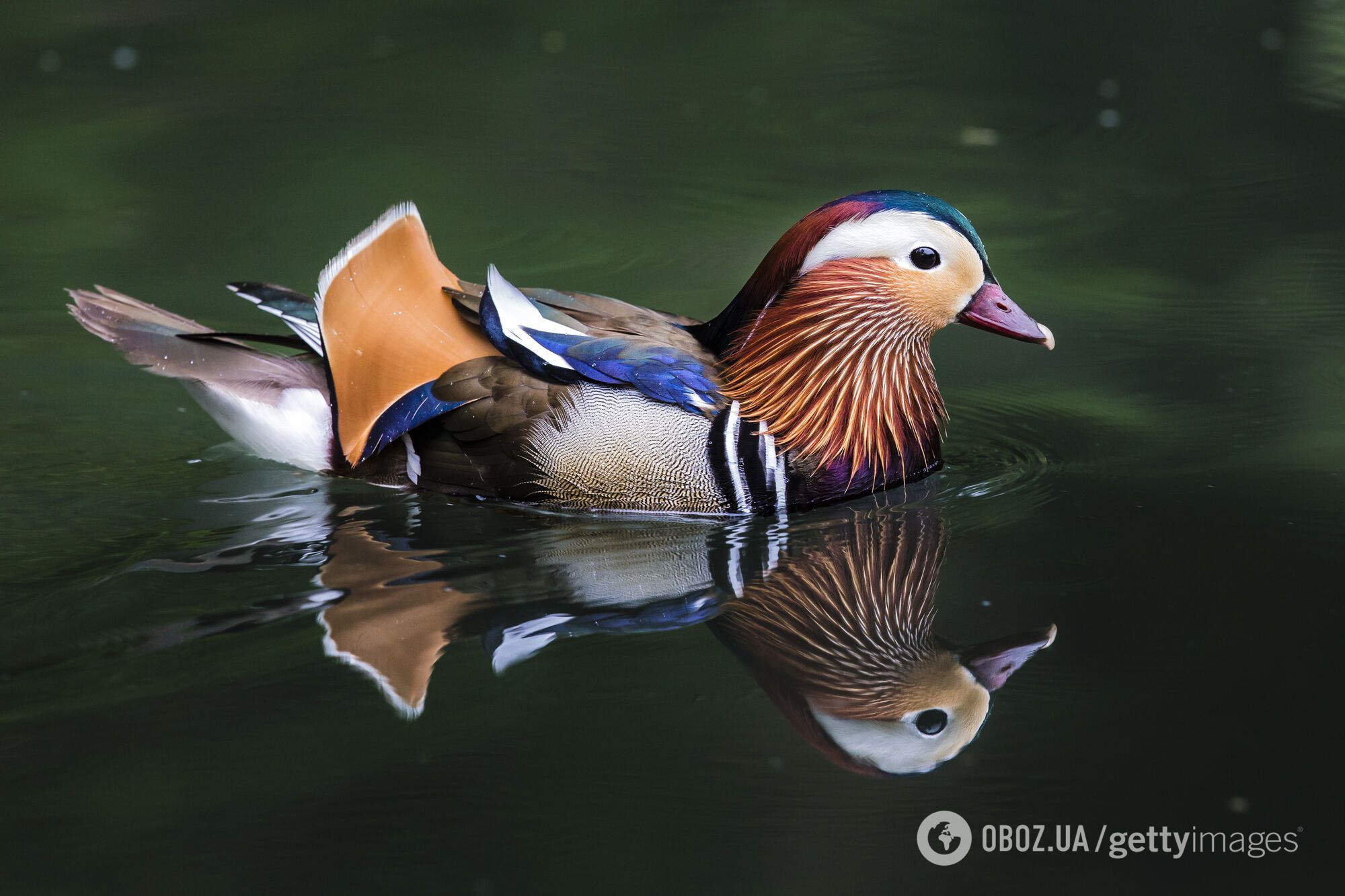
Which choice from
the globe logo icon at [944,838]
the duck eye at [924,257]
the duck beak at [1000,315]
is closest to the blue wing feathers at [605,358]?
the duck eye at [924,257]

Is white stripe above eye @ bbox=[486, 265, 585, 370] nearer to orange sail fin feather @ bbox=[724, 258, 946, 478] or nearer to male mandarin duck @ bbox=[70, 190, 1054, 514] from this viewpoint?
male mandarin duck @ bbox=[70, 190, 1054, 514]

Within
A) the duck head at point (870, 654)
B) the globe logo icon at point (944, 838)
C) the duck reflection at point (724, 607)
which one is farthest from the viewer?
the duck reflection at point (724, 607)

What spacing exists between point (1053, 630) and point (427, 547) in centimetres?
186

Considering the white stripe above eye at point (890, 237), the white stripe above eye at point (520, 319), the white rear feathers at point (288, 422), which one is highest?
the white stripe above eye at point (890, 237)

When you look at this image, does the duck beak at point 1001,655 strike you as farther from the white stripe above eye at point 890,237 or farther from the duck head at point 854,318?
the white stripe above eye at point 890,237

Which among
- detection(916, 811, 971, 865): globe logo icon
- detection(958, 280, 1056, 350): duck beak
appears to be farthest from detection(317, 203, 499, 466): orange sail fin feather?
detection(916, 811, 971, 865): globe logo icon

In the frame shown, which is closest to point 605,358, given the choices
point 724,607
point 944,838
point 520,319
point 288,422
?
point 520,319

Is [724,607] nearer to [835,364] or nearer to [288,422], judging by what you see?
[835,364]

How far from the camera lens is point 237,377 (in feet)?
17.6

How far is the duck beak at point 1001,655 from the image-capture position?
4.02 metres

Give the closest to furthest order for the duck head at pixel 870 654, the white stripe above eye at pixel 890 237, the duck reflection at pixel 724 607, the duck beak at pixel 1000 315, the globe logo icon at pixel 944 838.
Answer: the globe logo icon at pixel 944 838 → the duck head at pixel 870 654 → the duck reflection at pixel 724 607 → the white stripe above eye at pixel 890 237 → the duck beak at pixel 1000 315

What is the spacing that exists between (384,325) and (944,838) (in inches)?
101

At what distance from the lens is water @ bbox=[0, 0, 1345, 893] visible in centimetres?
350

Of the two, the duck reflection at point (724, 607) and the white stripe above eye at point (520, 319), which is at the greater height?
the white stripe above eye at point (520, 319)
